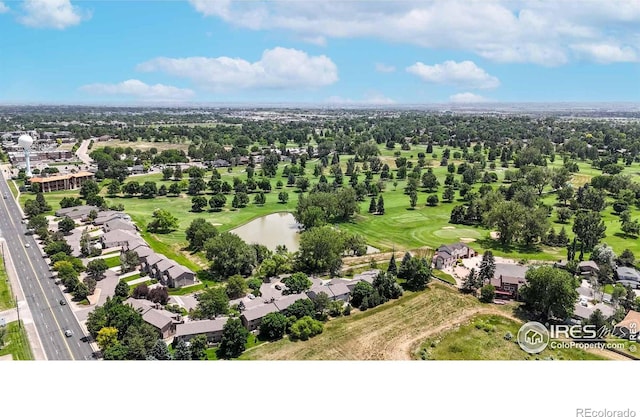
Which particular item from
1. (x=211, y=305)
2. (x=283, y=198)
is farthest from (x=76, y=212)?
(x=211, y=305)

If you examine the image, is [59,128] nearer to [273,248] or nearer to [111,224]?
[111,224]

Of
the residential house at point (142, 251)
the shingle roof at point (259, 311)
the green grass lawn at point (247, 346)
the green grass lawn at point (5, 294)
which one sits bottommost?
the green grass lawn at point (247, 346)

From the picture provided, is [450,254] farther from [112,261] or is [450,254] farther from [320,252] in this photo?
[112,261]

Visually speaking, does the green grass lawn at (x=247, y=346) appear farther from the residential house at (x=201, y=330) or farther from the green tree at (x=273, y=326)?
the residential house at (x=201, y=330)

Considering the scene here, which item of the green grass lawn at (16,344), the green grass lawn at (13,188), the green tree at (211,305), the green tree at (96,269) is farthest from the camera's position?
the green grass lawn at (13,188)

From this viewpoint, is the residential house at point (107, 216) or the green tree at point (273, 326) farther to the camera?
the residential house at point (107, 216)

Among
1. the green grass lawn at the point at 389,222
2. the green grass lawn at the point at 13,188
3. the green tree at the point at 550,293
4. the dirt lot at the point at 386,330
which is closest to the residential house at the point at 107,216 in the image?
the green grass lawn at the point at 389,222
